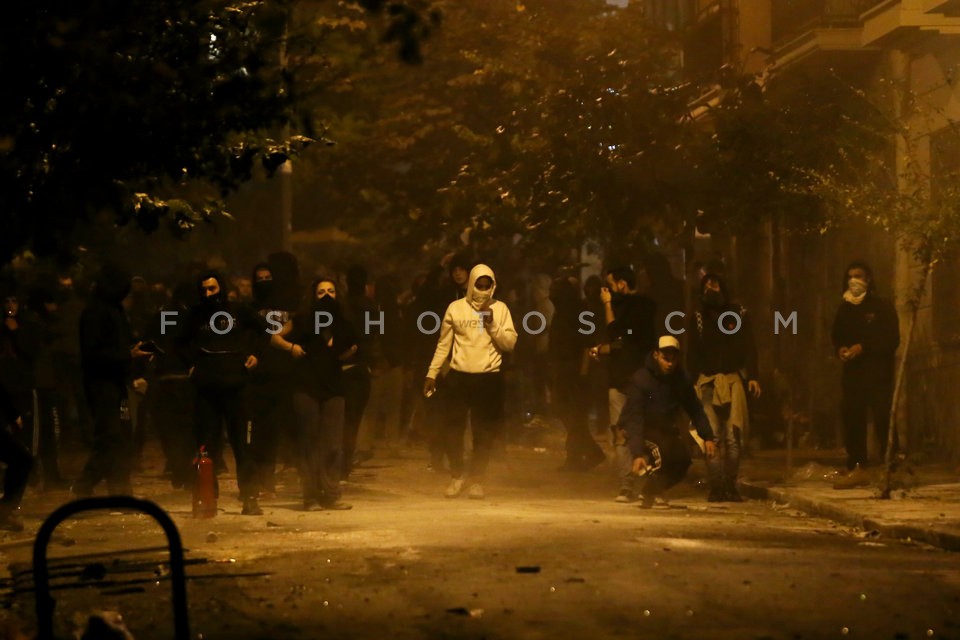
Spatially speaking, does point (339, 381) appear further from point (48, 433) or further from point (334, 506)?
point (48, 433)

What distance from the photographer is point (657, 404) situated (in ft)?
52.9

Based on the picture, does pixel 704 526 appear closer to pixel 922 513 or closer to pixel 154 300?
pixel 922 513

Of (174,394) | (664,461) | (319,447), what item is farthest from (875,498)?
(174,394)

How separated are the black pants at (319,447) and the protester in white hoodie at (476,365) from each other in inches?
63.8

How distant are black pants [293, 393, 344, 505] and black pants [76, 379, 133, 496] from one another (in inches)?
59.6

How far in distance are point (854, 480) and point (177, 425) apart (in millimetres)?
6364

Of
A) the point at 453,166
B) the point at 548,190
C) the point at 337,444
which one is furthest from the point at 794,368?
the point at 337,444

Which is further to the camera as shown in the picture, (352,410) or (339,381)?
(352,410)

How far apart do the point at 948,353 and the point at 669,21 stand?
18.6 meters

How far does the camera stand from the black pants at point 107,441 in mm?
15797

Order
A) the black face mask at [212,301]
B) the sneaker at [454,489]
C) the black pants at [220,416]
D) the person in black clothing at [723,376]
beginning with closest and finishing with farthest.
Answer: the black pants at [220,416]
the black face mask at [212,301]
the person in black clothing at [723,376]
the sneaker at [454,489]

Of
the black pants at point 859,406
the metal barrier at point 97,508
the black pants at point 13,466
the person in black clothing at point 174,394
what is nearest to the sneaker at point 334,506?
the black pants at point 13,466

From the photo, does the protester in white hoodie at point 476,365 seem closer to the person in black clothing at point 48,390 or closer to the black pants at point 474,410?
the black pants at point 474,410

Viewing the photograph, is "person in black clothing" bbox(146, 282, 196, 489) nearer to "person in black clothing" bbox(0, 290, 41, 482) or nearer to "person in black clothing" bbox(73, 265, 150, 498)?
"person in black clothing" bbox(0, 290, 41, 482)
